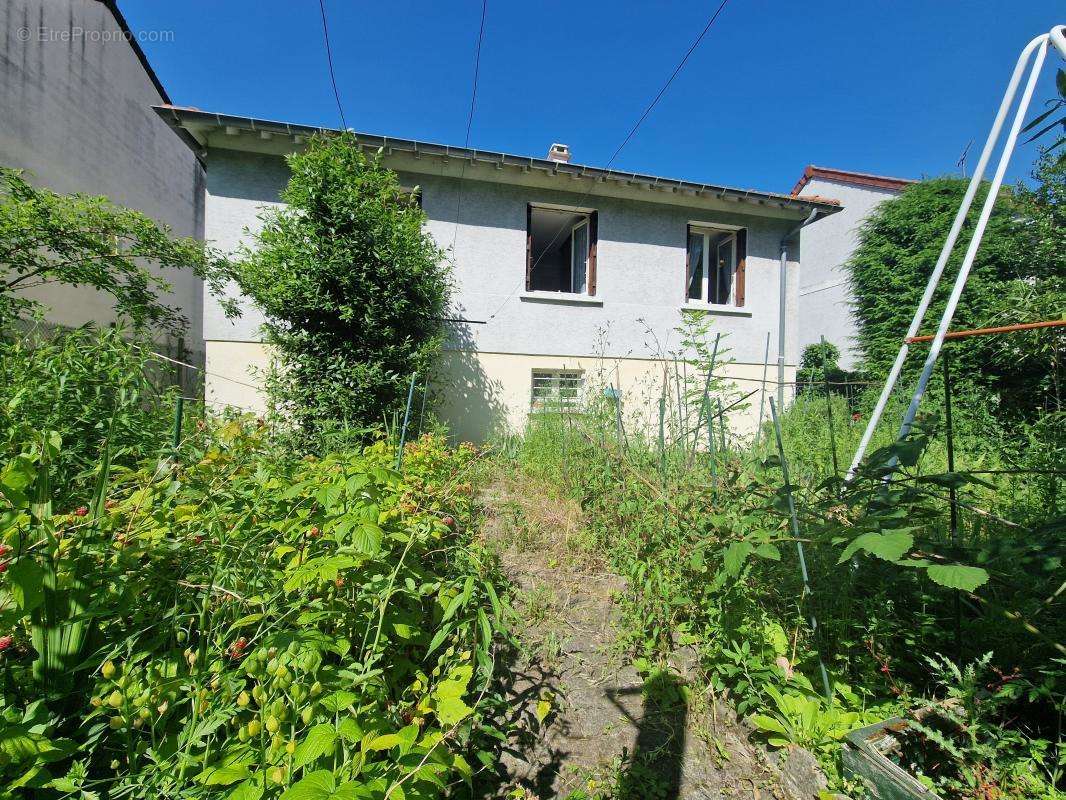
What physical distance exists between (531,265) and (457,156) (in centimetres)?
192

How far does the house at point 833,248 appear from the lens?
38.0 feet

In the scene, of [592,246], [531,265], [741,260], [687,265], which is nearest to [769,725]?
[531,265]

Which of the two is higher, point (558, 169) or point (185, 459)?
point (558, 169)

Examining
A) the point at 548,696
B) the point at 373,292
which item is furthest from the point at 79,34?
the point at 548,696

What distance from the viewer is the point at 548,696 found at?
5.74 feet

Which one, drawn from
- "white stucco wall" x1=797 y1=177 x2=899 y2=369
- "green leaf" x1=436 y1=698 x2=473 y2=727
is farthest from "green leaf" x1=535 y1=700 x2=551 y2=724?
"white stucco wall" x1=797 y1=177 x2=899 y2=369

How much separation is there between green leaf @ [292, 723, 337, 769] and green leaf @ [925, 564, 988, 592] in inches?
60.1

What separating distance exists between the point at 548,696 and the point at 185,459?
1.98 metres

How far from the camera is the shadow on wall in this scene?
6.12 m

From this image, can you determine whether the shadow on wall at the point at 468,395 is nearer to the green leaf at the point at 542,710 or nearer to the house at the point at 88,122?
the house at the point at 88,122

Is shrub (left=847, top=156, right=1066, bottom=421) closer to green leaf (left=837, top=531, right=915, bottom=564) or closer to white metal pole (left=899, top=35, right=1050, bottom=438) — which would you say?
white metal pole (left=899, top=35, right=1050, bottom=438)

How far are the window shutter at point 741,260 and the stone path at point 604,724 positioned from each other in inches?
258

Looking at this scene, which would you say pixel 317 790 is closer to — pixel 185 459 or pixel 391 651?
pixel 391 651

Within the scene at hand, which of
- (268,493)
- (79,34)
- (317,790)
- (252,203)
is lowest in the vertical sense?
(317,790)
